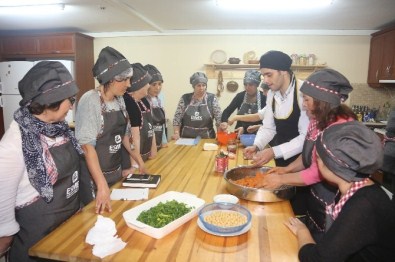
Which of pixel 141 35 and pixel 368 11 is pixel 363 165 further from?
pixel 141 35

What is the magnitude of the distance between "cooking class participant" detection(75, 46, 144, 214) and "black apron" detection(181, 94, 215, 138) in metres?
1.79

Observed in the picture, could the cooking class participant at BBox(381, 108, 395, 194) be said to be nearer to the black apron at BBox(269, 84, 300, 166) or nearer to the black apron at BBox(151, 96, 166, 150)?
the black apron at BBox(269, 84, 300, 166)

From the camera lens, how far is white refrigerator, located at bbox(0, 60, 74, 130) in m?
5.16

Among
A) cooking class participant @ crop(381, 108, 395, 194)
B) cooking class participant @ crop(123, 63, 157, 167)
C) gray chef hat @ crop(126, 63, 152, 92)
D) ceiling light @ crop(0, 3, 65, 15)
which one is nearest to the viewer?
cooking class participant @ crop(123, 63, 157, 167)

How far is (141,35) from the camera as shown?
18.0ft

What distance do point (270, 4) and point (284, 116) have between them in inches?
71.2

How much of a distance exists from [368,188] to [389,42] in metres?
4.27

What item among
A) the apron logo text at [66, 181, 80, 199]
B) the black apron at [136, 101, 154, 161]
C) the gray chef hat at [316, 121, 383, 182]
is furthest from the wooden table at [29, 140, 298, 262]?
the black apron at [136, 101, 154, 161]

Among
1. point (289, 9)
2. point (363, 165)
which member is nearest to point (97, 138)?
point (363, 165)

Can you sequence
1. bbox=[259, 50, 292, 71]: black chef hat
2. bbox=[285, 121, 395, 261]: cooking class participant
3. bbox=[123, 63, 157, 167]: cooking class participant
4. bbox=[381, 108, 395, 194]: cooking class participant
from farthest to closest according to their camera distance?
bbox=[381, 108, 395, 194]: cooking class participant, bbox=[123, 63, 157, 167]: cooking class participant, bbox=[259, 50, 292, 71]: black chef hat, bbox=[285, 121, 395, 261]: cooking class participant

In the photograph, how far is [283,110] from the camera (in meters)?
2.39

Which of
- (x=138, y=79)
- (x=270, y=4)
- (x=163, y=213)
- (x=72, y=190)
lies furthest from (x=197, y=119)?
(x=163, y=213)

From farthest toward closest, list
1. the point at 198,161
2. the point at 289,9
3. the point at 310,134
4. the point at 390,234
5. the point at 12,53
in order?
the point at 12,53 < the point at 289,9 < the point at 198,161 < the point at 310,134 < the point at 390,234

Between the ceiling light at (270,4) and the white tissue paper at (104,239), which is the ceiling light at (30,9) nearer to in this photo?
the ceiling light at (270,4)
